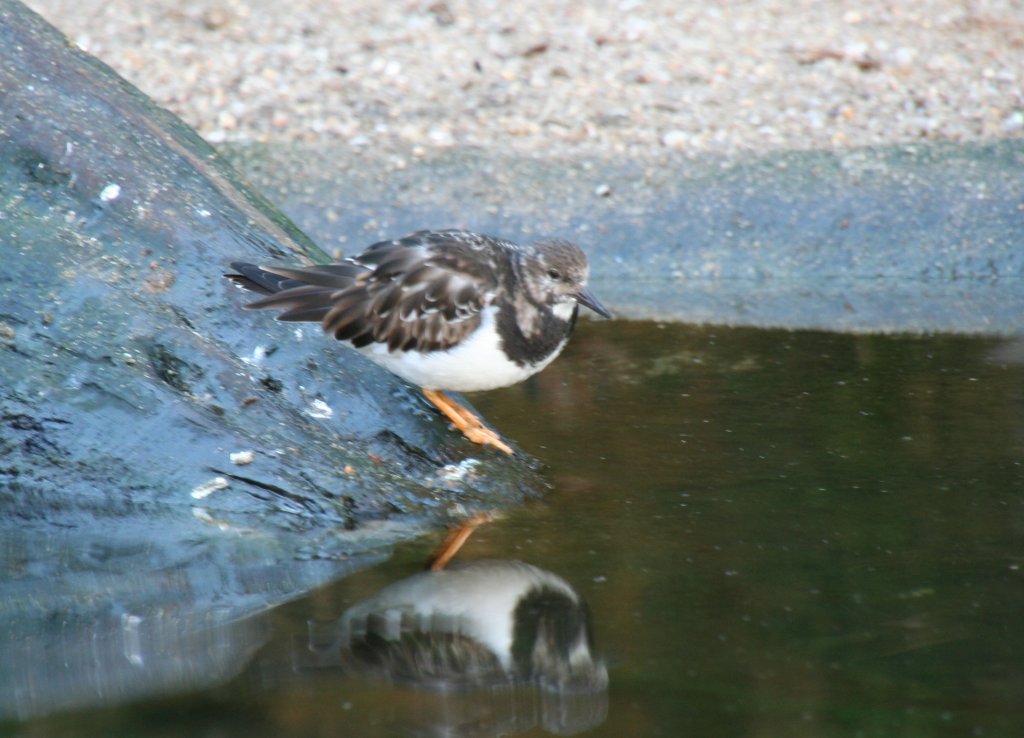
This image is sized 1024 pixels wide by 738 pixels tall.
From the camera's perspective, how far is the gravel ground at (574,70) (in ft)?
32.3

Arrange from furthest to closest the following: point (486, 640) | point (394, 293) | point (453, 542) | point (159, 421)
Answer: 1. point (394, 293)
2. point (159, 421)
3. point (453, 542)
4. point (486, 640)

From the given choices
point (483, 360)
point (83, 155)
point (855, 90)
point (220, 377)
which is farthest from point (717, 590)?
point (855, 90)

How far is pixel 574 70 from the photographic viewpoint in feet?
34.4

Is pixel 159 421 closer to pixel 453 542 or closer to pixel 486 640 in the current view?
pixel 453 542

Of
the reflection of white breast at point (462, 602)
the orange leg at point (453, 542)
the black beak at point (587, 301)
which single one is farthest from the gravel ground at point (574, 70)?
the reflection of white breast at point (462, 602)

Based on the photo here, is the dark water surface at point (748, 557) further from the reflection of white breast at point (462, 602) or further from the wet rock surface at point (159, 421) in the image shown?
the wet rock surface at point (159, 421)

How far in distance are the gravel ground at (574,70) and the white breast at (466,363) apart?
14.7 ft

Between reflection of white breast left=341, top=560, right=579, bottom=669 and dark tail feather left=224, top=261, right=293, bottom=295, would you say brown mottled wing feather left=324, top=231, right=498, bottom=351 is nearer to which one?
dark tail feather left=224, top=261, right=293, bottom=295

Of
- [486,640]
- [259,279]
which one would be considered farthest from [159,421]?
[486,640]

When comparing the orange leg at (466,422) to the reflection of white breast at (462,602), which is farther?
the orange leg at (466,422)

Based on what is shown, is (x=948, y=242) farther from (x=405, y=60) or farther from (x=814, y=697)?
(x=814, y=697)

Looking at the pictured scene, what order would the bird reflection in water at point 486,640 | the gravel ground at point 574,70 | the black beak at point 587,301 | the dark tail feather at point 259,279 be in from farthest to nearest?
the gravel ground at point 574,70
the black beak at point 587,301
the dark tail feather at point 259,279
the bird reflection in water at point 486,640

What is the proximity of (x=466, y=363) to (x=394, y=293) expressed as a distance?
422mm

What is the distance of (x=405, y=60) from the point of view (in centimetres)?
1062
